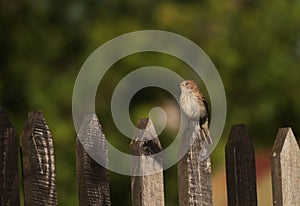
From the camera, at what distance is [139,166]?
3.64 m

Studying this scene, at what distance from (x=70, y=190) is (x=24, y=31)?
14.5 feet

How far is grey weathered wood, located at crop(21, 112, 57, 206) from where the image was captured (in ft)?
11.1

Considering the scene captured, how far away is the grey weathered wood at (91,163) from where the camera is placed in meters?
3.51

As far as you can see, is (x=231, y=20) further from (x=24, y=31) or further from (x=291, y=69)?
(x=24, y=31)

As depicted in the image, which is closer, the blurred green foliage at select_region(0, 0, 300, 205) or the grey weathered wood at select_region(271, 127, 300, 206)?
the grey weathered wood at select_region(271, 127, 300, 206)

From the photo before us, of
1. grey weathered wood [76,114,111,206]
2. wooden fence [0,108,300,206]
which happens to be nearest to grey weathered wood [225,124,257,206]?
wooden fence [0,108,300,206]

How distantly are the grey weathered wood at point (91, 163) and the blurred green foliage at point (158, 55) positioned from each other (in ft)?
24.9

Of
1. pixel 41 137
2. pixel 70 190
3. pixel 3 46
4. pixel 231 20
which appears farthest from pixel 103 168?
pixel 231 20

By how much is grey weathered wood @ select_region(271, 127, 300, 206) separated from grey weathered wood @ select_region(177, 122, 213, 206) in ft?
1.17

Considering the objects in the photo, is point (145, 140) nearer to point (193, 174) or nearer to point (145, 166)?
point (145, 166)

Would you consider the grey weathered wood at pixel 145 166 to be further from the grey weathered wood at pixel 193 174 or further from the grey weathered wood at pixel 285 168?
the grey weathered wood at pixel 285 168

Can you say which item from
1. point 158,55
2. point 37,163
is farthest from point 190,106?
point 158,55

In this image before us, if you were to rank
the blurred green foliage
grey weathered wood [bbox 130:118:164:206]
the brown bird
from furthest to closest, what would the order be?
1. the blurred green foliage
2. the brown bird
3. grey weathered wood [bbox 130:118:164:206]

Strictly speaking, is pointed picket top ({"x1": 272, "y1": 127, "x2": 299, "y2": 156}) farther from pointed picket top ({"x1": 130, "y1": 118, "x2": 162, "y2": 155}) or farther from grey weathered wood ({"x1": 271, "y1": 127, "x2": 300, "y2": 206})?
pointed picket top ({"x1": 130, "y1": 118, "x2": 162, "y2": 155})
